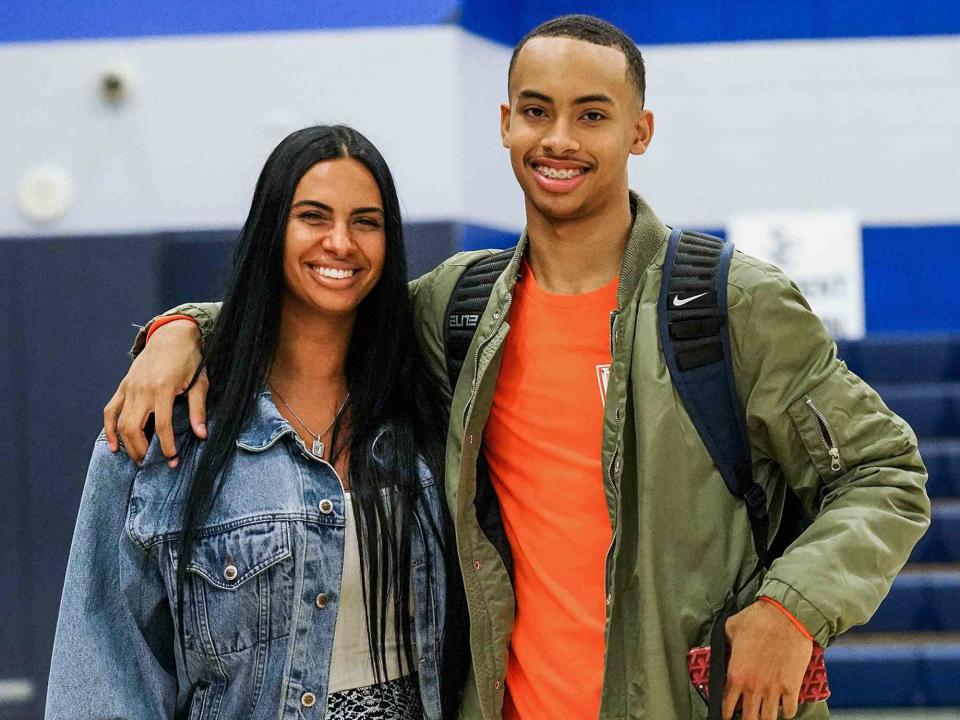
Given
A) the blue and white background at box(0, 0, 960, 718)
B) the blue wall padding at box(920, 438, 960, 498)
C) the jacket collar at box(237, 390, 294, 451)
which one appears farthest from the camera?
the blue wall padding at box(920, 438, 960, 498)

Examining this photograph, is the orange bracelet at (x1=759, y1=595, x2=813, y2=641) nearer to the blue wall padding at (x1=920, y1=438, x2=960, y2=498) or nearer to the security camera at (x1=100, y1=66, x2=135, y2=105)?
the blue wall padding at (x1=920, y1=438, x2=960, y2=498)

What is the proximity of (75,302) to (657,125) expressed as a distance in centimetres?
287

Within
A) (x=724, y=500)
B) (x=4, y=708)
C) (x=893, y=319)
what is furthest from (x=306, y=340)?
(x=893, y=319)

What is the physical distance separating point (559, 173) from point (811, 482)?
2.47ft

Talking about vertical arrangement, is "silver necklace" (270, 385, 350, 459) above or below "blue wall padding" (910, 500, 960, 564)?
above

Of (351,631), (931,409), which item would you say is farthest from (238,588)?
(931,409)

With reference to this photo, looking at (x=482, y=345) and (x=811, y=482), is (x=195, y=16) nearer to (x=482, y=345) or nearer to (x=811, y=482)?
(x=482, y=345)

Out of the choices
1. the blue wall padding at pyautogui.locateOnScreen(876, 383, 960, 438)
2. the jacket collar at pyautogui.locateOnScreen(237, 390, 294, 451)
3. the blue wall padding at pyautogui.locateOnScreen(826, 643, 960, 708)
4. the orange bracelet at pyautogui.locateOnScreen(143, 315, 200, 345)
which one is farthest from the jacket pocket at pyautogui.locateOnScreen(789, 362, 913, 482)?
the blue wall padding at pyautogui.locateOnScreen(876, 383, 960, 438)

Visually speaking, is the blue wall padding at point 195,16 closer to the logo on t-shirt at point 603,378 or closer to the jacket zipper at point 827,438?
the logo on t-shirt at point 603,378

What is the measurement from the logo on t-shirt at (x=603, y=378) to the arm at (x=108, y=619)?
92 centimetres

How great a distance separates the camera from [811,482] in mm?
2205

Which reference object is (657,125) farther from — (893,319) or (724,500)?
(724,500)

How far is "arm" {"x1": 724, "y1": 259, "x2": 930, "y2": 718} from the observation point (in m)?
2.04

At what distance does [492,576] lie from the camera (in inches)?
95.0
